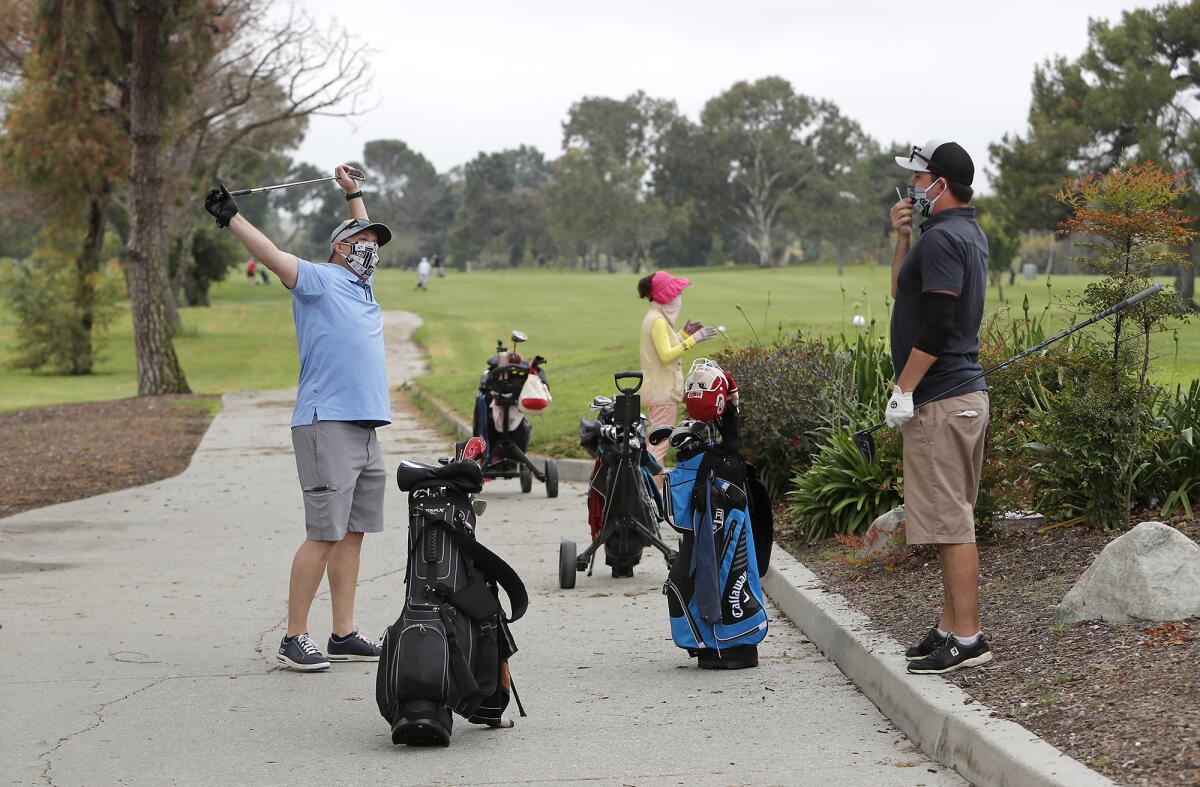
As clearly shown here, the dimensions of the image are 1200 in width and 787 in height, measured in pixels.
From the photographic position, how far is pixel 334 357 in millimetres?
6891

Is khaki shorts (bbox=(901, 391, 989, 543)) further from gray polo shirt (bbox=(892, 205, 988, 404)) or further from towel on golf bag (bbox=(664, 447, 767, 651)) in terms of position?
towel on golf bag (bbox=(664, 447, 767, 651))

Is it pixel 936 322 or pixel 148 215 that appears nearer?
pixel 936 322

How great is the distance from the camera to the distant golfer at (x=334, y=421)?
686 cm

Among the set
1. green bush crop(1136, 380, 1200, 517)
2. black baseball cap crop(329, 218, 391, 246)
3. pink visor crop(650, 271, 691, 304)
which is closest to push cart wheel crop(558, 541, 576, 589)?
pink visor crop(650, 271, 691, 304)

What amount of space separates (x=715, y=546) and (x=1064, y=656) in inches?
66.9

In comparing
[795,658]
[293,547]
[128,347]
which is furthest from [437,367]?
[795,658]

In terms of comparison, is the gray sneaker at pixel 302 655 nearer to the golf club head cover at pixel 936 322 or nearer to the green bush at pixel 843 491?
the golf club head cover at pixel 936 322

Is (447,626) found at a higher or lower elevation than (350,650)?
higher

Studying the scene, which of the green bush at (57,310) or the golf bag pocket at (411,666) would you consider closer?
the golf bag pocket at (411,666)

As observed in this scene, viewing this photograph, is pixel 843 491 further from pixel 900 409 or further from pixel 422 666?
pixel 422 666

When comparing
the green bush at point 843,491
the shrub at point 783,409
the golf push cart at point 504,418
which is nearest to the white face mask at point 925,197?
the green bush at point 843,491

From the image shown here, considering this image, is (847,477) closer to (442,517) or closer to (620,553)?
(620,553)

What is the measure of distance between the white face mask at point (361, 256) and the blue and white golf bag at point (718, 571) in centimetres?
194

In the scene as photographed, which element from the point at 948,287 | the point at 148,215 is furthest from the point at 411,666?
the point at 148,215
